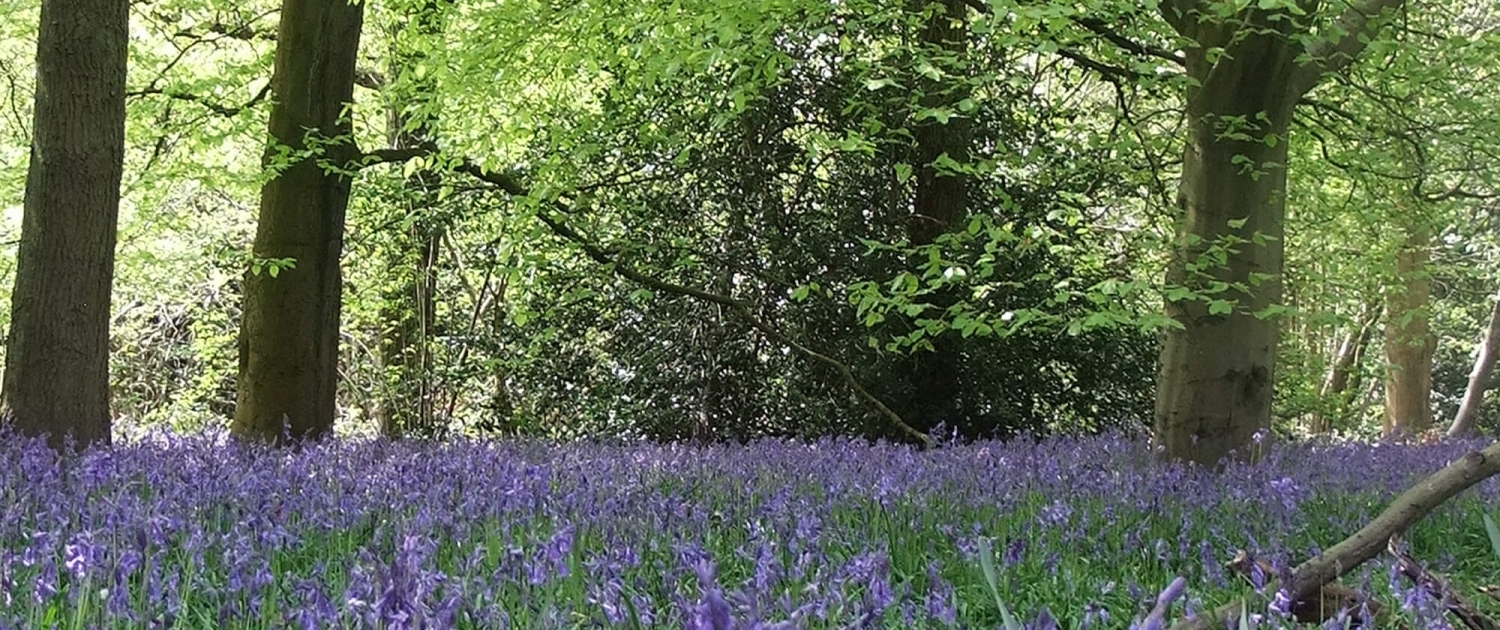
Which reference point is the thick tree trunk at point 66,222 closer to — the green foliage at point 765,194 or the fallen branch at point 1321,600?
the green foliage at point 765,194

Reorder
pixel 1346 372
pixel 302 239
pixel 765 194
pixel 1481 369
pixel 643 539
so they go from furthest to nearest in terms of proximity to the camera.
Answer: pixel 1346 372 < pixel 1481 369 < pixel 765 194 < pixel 302 239 < pixel 643 539

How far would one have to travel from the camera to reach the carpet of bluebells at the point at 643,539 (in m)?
2.21

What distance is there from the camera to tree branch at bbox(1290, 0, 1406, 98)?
20.8 feet

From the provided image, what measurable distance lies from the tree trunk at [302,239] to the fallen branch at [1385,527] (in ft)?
22.9

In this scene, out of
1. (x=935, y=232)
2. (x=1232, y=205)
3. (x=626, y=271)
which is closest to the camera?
(x=1232, y=205)

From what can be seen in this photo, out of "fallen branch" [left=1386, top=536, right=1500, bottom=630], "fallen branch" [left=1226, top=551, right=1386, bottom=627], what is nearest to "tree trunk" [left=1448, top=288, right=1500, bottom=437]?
"fallen branch" [left=1226, top=551, right=1386, bottom=627]

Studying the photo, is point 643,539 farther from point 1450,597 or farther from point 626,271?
point 626,271

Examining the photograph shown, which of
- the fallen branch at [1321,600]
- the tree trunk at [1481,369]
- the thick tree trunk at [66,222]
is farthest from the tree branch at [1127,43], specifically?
the tree trunk at [1481,369]

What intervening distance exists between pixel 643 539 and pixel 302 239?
600 cm

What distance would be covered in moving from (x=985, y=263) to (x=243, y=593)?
4.08m

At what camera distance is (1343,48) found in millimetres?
6508

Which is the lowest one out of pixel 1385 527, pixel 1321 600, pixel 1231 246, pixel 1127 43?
pixel 1321 600

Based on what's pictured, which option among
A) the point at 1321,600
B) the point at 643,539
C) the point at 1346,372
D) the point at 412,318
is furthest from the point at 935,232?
the point at 1346,372

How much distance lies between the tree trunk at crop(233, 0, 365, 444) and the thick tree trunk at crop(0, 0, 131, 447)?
1.74 m
